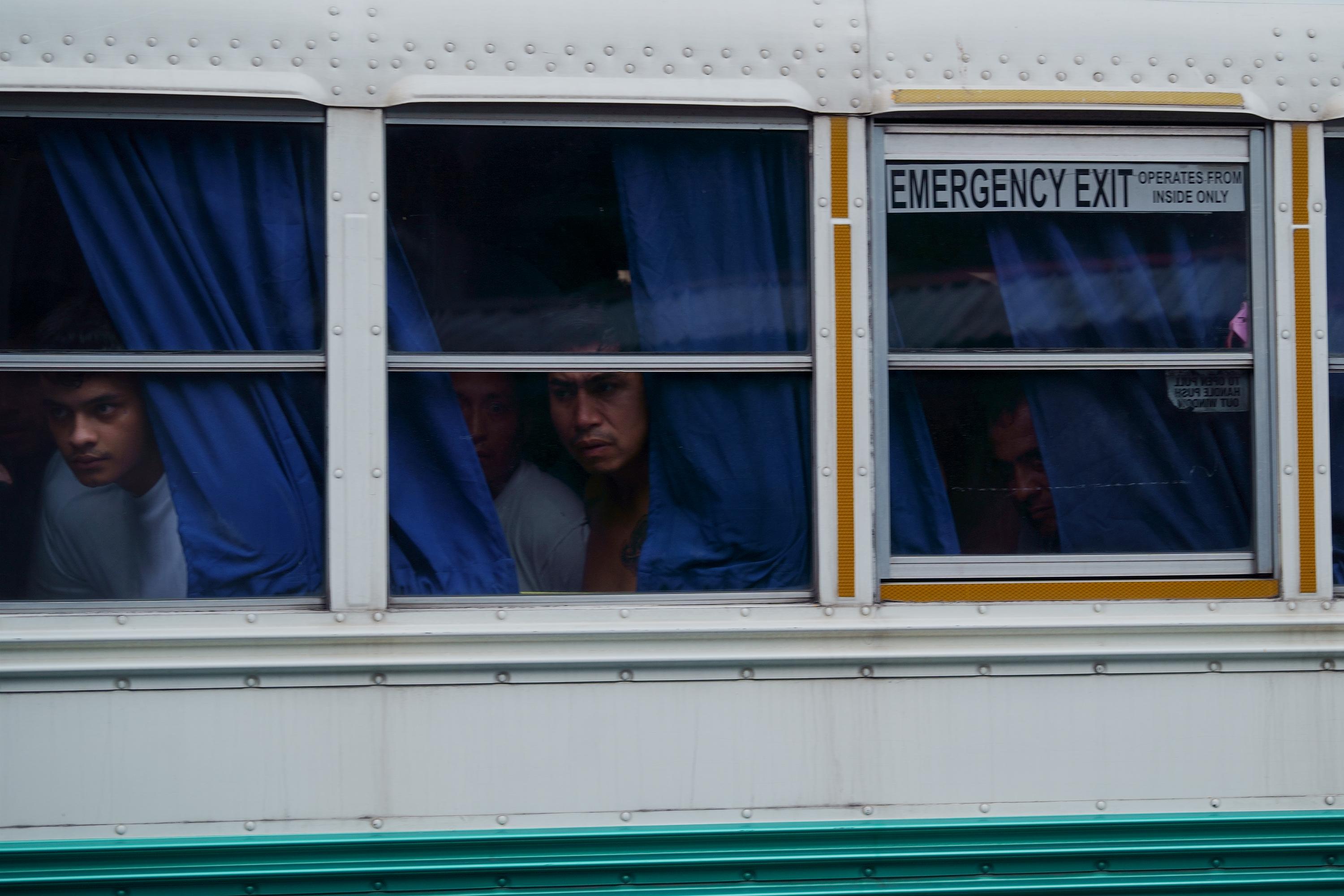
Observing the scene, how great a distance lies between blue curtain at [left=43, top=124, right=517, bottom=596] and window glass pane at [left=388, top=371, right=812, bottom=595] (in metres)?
0.18

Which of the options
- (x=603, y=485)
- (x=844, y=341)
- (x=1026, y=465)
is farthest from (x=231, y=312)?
(x=1026, y=465)

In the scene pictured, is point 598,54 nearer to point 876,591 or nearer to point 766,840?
point 876,591

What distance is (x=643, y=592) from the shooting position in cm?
210

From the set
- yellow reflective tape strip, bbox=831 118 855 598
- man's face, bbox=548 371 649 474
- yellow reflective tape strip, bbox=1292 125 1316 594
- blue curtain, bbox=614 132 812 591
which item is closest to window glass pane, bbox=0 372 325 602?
man's face, bbox=548 371 649 474

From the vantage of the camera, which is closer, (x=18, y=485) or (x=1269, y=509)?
(x=18, y=485)

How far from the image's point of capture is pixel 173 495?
204 cm

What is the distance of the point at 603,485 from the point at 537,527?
0.49 feet

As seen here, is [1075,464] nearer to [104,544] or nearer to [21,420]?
[104,544]

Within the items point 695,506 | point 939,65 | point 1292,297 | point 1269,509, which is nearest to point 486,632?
point 695,506

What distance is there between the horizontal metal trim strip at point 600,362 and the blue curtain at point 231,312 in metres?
0.06

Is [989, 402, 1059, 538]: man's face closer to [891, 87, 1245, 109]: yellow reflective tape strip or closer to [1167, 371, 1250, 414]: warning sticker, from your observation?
[1167, 371, 1250, 414]: warning sticker

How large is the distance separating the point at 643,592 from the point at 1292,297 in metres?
1.36

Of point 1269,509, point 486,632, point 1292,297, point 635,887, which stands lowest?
point 635,887

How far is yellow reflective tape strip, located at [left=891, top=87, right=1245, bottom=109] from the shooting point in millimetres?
2066
